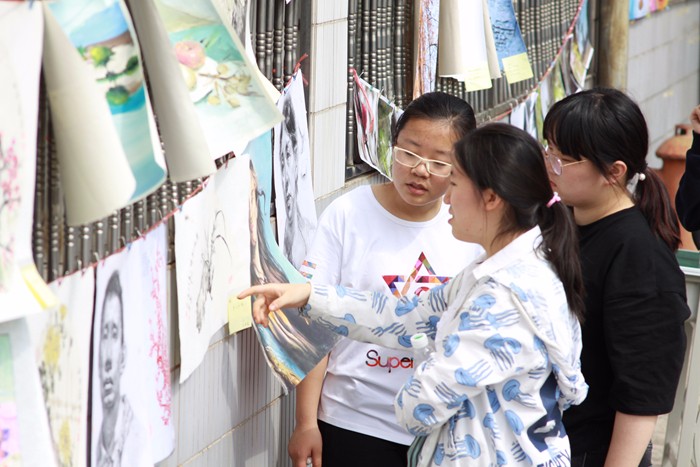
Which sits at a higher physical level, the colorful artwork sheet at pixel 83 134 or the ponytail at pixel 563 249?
the colorful artwork sheet at pixel 83 134

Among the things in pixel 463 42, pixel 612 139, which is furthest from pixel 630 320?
pixel 463 42

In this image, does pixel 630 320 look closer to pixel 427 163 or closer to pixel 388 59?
pixel 427 163

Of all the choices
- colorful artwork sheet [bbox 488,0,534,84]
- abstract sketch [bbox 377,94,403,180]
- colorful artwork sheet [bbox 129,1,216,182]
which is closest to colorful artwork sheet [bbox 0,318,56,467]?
colorful artwork sheet [bbox 129,1,216,182]

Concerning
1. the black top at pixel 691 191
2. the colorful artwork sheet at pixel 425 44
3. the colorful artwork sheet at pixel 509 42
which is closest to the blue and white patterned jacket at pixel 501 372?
the black top at pixel 691 191

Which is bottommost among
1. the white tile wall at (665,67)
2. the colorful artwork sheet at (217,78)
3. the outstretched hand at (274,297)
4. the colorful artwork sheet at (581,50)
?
the white tile wall at (665,67)

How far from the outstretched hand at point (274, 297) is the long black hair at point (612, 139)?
0.78 m

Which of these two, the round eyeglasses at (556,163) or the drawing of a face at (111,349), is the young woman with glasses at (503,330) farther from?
the drawing of a face at (111,349)

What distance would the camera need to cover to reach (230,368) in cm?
283

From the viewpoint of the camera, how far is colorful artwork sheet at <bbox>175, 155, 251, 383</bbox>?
246 centimetres

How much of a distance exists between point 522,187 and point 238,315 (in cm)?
92

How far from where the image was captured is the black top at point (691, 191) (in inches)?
127

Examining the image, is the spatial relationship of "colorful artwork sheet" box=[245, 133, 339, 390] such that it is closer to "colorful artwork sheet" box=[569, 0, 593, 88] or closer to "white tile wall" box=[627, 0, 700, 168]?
"colorful artwork sheet" box=[569, 0, 593, 88]

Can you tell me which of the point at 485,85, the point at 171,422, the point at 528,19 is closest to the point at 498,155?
the point at 171,422

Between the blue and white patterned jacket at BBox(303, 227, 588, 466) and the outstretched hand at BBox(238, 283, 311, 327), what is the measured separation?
341 mm
